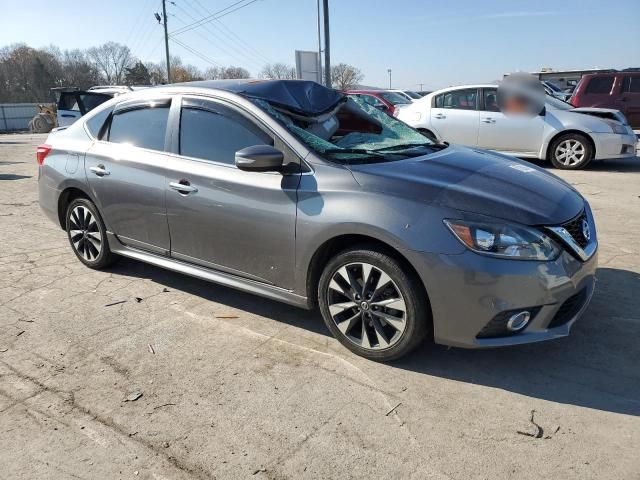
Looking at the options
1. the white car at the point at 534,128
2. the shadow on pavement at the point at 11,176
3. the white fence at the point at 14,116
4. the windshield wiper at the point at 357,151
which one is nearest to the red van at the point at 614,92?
the white car at the point at 534,128

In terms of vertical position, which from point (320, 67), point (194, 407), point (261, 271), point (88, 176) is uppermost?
point (320, 67)

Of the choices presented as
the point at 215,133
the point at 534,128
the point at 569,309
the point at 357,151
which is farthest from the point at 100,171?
the point at 534,128

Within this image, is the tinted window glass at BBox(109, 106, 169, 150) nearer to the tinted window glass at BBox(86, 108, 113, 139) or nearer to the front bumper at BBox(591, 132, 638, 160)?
the tinted window glass at BBox(86, 108, 113, 139)

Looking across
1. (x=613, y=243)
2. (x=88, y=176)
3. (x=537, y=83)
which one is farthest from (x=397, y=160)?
(x=537, y=83)

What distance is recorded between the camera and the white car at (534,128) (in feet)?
30.7

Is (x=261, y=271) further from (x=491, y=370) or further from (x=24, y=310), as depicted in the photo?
(x=24, y=310)

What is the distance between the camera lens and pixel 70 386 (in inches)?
117

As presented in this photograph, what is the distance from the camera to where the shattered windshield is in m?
3.36

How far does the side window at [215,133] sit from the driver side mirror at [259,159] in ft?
0.62

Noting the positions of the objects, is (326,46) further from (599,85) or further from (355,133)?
(355,133)

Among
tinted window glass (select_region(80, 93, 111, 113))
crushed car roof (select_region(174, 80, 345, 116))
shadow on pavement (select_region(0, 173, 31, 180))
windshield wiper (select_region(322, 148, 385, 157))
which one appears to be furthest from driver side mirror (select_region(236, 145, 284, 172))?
tinted window glass (select_region(80, 93, 111, 113))

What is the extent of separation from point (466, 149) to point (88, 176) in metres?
3.22

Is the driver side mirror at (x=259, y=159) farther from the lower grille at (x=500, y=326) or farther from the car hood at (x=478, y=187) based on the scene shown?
the lower grille at (x=500, y=326)

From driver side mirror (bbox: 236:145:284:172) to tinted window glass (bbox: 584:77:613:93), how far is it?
1271 cm
